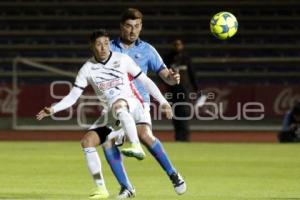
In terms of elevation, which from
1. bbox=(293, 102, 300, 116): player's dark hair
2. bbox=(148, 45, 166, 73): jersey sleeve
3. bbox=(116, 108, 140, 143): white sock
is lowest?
bbox=(293, 102, 300, 116): player's dark hair

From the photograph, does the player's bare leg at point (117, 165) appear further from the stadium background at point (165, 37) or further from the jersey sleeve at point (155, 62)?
the stadium background at point (165, 37)

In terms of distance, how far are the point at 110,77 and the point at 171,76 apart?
26.4 inches

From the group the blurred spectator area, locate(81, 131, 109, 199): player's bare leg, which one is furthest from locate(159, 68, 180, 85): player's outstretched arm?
the blurred spectator area

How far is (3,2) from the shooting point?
24.8 metres

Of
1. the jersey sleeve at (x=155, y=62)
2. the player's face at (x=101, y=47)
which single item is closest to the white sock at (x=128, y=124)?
the player's face at (x=101, y=47)

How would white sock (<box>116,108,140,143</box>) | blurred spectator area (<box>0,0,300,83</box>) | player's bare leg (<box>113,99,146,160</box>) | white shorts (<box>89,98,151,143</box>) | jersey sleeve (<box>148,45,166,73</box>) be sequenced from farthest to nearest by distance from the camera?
blurred spectator area (<box>0,0,300,83</box>)
jersey sleeve (<box>148,45,166,73</box>)
white shorts (<box>89,98,151,143</box>)
white sock (<box>116,108,140,143</box>)
player's bare leg (<box>113,99,146,160</box>)

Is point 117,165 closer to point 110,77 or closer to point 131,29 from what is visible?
point 110,77

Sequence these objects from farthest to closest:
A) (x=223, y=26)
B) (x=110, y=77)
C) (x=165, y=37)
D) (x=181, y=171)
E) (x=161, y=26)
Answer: (x=161, y=26) < (x=165, y=37) < (x=181, y=171) < (x=223, y=26) < (x=110, y=77)

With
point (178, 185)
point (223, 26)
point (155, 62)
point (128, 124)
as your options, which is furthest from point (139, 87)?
point (223, 26)

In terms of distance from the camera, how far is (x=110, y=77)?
8242 millimetres

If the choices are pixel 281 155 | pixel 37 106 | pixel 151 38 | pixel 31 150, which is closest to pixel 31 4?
pixel 151 38

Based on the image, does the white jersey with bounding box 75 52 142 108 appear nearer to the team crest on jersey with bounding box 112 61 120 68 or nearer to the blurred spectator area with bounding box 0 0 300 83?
the team crest on jersey with bounding box 112 61 120 68

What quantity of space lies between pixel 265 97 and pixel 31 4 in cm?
807

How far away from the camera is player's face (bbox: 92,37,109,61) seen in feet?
26.6
